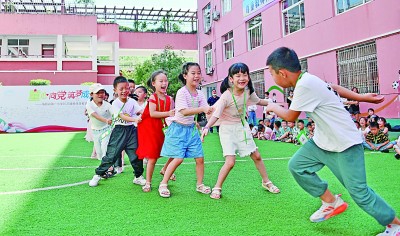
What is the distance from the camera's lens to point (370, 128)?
7168mm

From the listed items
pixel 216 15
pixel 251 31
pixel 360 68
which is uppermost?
pixel 216 15

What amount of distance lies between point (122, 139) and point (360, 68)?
7.50 meters

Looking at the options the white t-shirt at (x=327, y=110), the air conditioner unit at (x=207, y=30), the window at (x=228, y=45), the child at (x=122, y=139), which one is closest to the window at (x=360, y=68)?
the child at (x=122, y=139)

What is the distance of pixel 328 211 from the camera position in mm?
2500

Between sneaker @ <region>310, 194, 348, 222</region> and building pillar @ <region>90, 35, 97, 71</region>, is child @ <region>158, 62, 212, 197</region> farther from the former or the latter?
building pillar @ <region>90, 35, 97, 71</region>

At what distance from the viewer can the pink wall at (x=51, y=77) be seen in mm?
20031

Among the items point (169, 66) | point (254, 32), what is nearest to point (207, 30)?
point (169, 66)

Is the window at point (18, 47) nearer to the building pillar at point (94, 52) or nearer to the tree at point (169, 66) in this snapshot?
the building pillar at point (94, 52)

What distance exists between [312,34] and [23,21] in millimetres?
17980

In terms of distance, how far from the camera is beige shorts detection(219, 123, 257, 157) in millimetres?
3559

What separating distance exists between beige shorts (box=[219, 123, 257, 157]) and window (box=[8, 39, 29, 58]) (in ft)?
72.1

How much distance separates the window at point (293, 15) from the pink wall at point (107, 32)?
13501mm

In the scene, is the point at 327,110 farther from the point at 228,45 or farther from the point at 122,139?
the point at 228,45

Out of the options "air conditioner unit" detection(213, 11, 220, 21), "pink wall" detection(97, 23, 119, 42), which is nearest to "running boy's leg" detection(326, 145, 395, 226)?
"air conditioner unit" detection(213, 11, 220, 21)
